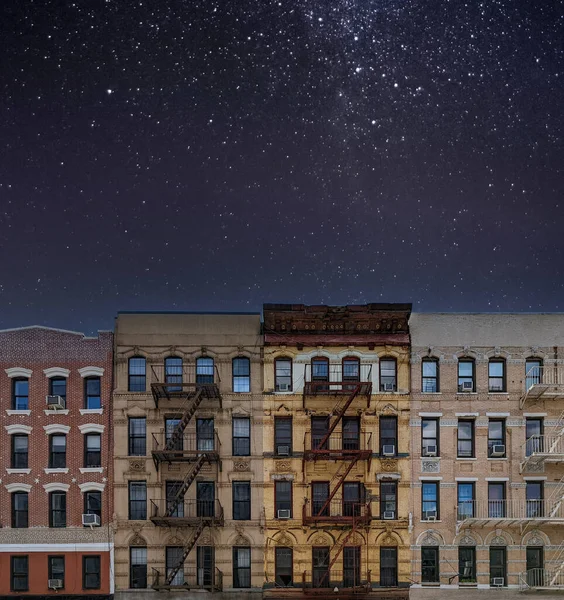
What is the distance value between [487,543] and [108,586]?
60.1 ft

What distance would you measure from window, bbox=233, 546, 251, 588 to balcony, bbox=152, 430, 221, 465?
466 centimetres

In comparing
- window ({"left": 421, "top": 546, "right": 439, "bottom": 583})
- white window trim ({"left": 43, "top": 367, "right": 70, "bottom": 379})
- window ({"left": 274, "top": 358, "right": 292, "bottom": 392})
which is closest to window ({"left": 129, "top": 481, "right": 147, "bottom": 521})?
white window trim ({"left": 43, "top": 367, "right": 70, "bottom": 379})

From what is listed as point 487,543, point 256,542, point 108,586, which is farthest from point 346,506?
point 108,586

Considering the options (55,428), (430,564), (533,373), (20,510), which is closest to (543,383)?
(533,373)

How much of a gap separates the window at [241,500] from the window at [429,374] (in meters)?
9.96

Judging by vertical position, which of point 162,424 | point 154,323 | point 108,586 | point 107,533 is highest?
point 154,323

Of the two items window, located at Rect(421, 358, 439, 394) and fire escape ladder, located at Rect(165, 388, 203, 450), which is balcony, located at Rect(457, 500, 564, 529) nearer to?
window, located at Rect(421, 358, 439, 394)

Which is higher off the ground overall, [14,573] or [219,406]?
[219,406]

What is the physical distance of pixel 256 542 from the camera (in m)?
36.0

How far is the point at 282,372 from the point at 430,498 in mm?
9479

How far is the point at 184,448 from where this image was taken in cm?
3628

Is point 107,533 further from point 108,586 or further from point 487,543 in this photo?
point 487,543

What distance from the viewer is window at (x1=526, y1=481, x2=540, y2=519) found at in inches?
1419

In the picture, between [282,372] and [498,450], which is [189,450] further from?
[498,450]
